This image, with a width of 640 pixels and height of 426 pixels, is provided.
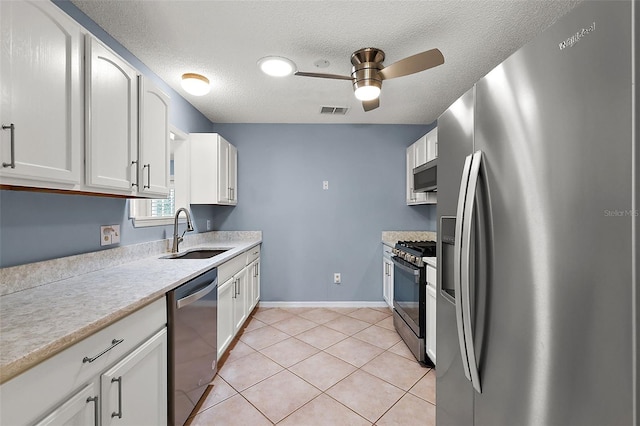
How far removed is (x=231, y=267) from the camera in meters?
2.44

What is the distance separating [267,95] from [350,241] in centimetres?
211

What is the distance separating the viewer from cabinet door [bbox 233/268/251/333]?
257 centimetres

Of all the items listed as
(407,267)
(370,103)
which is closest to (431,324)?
(407,267)

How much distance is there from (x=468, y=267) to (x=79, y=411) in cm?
137

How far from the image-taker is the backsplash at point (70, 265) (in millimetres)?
1225

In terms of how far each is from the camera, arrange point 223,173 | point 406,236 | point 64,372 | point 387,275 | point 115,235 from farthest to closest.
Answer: point 406,236
point 387,275
point 223,173
point 115,235
point 64,372

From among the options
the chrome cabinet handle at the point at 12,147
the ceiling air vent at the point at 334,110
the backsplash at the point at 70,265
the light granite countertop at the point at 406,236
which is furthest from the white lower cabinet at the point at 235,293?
the ceiling air vent at the point at 334,110

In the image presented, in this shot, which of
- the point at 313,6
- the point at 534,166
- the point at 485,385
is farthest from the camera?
the point at 313,6

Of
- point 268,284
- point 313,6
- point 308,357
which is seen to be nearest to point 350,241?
point 268,284

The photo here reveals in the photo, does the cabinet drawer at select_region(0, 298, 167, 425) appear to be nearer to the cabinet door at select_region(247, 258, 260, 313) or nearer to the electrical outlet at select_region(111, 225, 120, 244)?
the electrical outlet at select_region(111, 225, 120, 244)

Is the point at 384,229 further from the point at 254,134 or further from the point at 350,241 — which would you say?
the point at 254,134

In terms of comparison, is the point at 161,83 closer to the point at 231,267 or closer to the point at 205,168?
the point at 205,168

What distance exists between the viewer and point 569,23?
0.66 m

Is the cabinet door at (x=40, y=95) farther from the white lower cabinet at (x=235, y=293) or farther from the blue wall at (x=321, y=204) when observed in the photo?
the blue wall at (x=321, y=204)
